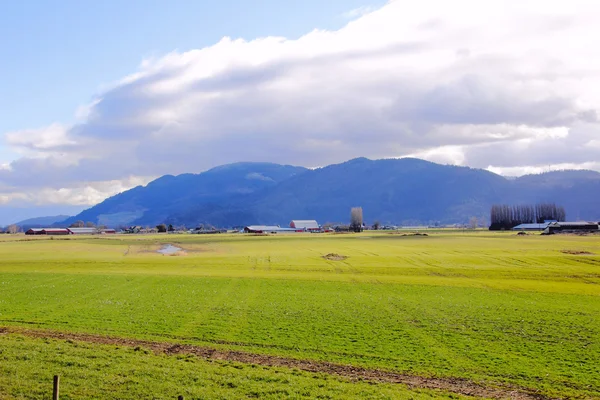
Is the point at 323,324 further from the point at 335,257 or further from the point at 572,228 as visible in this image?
the point at 572,228

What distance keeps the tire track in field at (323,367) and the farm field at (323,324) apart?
1.64ft

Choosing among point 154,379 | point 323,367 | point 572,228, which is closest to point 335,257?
point 323,367

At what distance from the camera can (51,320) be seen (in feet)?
107

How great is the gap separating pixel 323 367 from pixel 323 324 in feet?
30.6

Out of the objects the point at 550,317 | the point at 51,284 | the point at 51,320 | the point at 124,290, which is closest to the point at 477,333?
the point at 550,317

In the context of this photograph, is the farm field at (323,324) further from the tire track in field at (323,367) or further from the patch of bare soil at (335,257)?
the patch of bare soil at (335,257)

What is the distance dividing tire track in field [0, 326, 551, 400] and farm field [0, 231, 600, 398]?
0.50 m

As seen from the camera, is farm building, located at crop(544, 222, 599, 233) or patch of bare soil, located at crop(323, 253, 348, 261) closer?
patch of bare soil, located at crop(323, 253, 348, 261)

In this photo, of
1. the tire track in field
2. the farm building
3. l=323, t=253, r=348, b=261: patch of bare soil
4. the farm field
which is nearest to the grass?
the farm field

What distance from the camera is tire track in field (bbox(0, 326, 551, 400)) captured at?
20.2 metres

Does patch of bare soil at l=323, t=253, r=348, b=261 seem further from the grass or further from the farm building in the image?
the farm building

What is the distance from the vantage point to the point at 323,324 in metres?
32.1

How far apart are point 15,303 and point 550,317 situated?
39.6 meters

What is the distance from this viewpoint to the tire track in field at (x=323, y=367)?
66.4 feet
